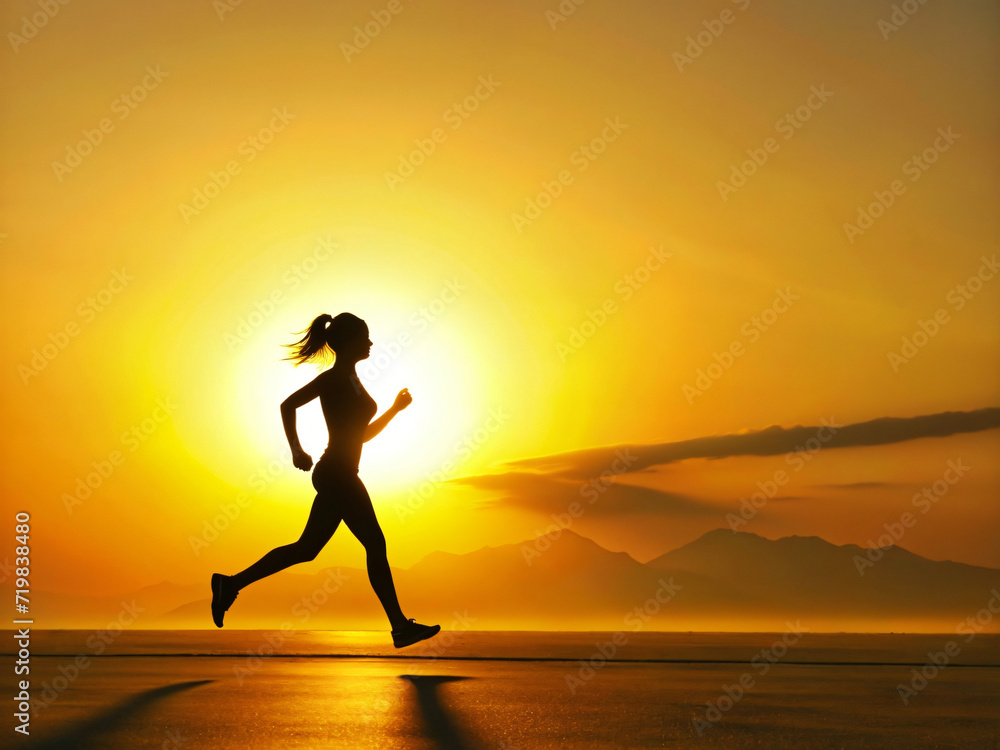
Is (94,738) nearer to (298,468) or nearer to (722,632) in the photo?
(298,468)

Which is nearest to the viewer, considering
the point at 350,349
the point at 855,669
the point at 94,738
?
the point at 94,738

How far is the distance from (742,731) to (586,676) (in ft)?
9.05

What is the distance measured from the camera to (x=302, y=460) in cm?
753

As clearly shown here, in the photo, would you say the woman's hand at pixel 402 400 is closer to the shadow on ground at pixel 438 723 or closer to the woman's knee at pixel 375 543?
the woman's knee at pixel 375 543

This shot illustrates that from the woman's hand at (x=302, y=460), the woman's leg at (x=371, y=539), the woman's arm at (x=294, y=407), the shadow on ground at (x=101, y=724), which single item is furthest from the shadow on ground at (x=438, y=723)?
the woman's arm at (x=294, y=407)

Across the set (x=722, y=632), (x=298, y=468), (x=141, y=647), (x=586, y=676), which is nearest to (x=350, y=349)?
(x=298, y=468)

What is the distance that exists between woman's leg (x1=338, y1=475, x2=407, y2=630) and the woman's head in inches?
37.8

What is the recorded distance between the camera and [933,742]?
4.90m

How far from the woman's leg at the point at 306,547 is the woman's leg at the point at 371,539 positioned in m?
0.11

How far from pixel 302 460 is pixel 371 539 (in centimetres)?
89

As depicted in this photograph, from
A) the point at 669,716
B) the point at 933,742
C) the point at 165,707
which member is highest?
the point at 165,707

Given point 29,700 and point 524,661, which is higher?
point 524,661

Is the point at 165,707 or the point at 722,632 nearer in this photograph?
the point at 165,707

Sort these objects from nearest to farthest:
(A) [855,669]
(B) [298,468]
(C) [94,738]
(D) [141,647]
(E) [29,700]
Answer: (C) [94,738] → (E) [29,700] → (B) [298,468] → (A) [855,669] → (D) [141,647]
